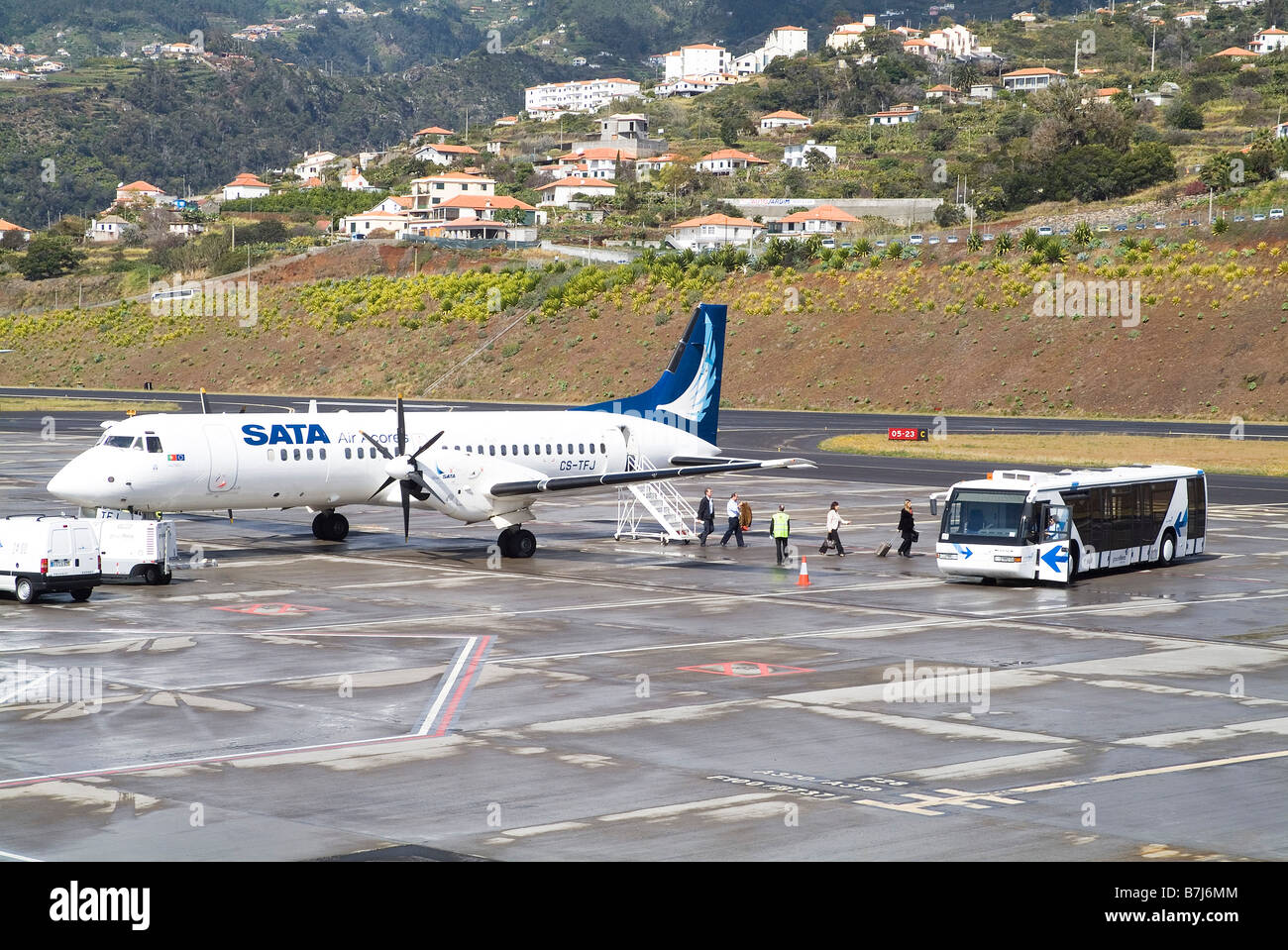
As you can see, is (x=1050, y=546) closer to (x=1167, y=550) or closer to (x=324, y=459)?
(x=1167, y=550)

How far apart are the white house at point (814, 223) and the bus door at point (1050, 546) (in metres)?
130

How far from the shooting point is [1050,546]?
3906cm

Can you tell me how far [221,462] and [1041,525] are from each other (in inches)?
881

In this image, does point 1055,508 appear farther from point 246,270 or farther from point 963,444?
point 246,270

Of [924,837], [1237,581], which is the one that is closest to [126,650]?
[924,837]

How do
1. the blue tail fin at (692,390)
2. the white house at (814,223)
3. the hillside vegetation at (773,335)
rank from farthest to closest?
the white house at (814,223)
the hillside vegetation at (773,335)
the blue tail fin at (692,390)

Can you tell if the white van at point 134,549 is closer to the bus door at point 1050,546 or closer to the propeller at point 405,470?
the propeller at point 405,470

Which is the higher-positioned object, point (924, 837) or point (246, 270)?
point (246, 270)

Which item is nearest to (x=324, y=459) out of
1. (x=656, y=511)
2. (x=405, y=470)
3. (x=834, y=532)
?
(x=405, y=470)

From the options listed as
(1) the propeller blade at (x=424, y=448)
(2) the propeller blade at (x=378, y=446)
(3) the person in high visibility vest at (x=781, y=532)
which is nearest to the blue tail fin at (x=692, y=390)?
(3) the person in high visibility vest at (x=781, y=532)

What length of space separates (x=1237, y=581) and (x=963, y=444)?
42.8m

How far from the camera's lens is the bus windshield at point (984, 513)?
39.2m

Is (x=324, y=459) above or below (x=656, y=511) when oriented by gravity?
above

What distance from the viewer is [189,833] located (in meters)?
17.4
